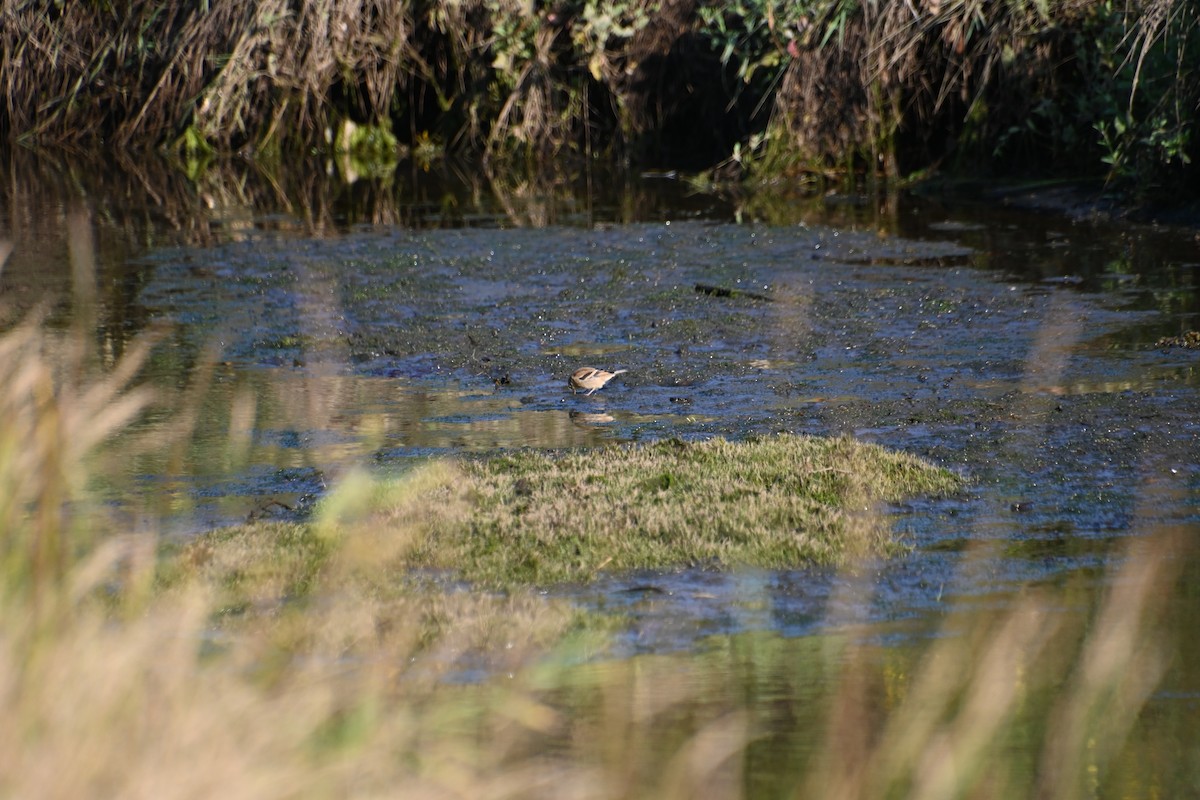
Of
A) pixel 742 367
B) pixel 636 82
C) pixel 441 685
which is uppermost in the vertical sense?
pixel 636 82

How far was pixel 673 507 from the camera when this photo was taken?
477 centimetres

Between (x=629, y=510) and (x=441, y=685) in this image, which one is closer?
(x=441, y=685)

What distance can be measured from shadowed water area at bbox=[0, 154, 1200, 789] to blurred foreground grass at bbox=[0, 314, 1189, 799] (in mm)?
95

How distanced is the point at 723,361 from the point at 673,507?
7.56ft

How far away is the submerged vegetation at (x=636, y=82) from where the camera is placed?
1112 cm

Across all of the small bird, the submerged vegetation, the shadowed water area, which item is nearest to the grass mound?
the shadowed water area

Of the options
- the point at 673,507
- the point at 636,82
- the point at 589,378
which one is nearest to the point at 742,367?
the point at 589,378

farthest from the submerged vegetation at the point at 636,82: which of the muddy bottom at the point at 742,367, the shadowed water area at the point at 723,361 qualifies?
the muddy bottom at the point at 742,367

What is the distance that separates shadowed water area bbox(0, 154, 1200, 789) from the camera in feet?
14.1

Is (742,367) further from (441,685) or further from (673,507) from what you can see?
(441,685)

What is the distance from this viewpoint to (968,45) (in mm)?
11844

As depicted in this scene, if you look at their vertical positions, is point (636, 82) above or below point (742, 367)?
above

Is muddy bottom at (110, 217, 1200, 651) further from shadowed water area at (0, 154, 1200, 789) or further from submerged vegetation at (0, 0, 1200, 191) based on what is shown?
submerged vegetation at (0, 0, 1200, 191)

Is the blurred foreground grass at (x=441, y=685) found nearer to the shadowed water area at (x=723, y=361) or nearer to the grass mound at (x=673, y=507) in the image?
Answer: the shadowed water area at (x=723, y=361)
